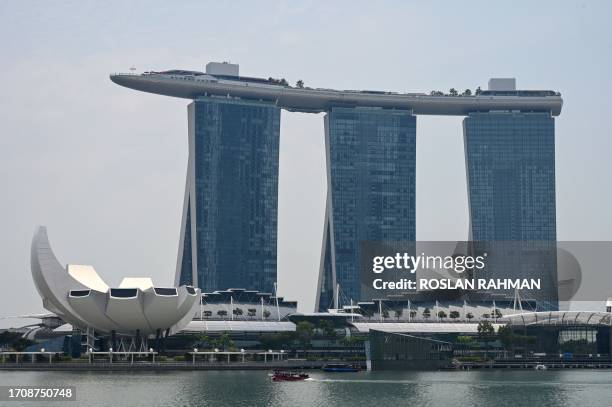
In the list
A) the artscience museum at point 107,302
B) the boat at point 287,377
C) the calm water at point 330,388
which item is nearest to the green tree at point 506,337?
the calm water at point 330,388

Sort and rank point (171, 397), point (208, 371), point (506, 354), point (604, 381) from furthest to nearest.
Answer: point (506, 354)
point (208, 371)
point (604, 381)
point (171, 397)

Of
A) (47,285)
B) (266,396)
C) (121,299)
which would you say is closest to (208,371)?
(121,299)

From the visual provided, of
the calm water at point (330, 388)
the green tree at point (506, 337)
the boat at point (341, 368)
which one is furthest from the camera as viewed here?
the green tree at point (506, 337)

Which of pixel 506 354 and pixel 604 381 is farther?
pixel 506 354

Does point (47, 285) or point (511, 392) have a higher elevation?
point (47, 285)

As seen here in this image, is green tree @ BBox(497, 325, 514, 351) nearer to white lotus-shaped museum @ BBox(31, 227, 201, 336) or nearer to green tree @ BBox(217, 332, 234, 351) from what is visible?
green tree @ BBox(217, 332, 234, 351)

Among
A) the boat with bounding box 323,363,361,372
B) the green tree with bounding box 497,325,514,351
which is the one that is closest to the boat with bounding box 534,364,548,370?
the green tree with bounding box 497,325,514,351

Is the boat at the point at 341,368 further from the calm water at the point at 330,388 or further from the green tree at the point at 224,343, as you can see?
the green tree at the point at 224,343

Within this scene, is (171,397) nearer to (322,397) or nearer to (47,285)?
(322,397)
